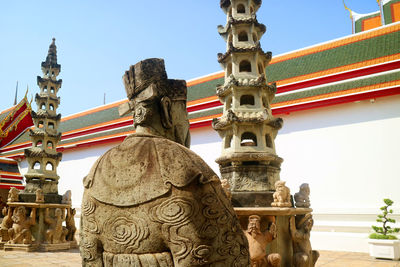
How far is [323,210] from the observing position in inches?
351

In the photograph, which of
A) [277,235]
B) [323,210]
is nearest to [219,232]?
[277,235]

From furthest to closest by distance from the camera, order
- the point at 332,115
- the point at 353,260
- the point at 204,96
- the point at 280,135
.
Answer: the point at 204,96
the point at 280,135
the point at 332,115
the point at 353,260

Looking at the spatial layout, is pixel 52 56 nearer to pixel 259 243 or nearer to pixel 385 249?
pixel 259 243

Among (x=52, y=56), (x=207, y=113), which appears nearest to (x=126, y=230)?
(x=207, y=113)

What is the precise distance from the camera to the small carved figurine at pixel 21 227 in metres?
8.74

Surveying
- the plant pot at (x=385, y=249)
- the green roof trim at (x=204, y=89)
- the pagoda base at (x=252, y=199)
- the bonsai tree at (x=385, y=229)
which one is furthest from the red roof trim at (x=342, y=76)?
the pagoda base at (x=252, y=199)

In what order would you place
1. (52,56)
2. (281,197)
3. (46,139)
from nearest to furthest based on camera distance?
(281,197) → (46,139) → (52,56)

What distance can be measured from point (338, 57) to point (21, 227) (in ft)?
37.5

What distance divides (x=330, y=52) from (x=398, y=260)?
728 cm

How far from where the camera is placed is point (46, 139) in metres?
10.4

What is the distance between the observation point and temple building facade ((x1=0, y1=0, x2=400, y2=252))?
27.7 feet

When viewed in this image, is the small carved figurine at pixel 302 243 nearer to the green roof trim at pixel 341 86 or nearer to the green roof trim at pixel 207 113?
the green roof trim at pixel 341 86

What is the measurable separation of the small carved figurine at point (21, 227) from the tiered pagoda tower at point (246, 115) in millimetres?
6803

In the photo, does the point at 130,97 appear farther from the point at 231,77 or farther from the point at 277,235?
the point at 231,77
